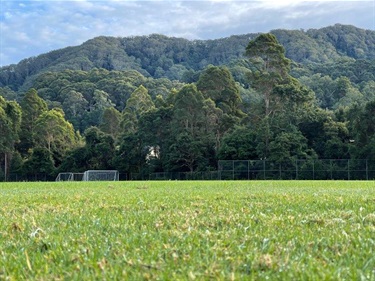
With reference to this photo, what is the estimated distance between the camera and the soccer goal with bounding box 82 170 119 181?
1884 inches

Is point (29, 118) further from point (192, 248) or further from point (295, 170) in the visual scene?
point (192, 248)

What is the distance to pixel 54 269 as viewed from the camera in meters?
2.51

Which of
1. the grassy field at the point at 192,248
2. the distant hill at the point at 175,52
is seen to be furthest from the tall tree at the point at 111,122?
the distant hill at the point at 175,52

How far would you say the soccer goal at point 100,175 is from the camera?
157ft

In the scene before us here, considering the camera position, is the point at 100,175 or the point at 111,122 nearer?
the point at 100,175

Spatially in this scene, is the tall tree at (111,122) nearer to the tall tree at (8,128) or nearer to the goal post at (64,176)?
the tall tree at (8,128)

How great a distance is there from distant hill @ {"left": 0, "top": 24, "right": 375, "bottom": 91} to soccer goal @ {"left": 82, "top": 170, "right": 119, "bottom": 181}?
76.4m

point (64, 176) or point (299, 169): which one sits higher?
point (299, 169)

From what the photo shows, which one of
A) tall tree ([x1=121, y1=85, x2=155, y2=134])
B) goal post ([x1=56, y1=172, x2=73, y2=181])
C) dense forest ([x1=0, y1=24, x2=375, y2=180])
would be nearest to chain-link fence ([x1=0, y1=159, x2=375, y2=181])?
dense forest ([x1=0, y1=24, x2=375, y2=180])

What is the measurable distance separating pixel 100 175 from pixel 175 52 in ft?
362

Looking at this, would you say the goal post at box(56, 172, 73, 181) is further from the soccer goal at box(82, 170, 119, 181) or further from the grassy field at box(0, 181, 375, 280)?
the grassy field at box(0, 181, 375, 280)

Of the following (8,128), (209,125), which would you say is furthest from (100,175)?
(8,128)

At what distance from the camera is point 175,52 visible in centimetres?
15400

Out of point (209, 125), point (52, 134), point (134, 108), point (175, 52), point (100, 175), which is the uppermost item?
point (175, 52)
